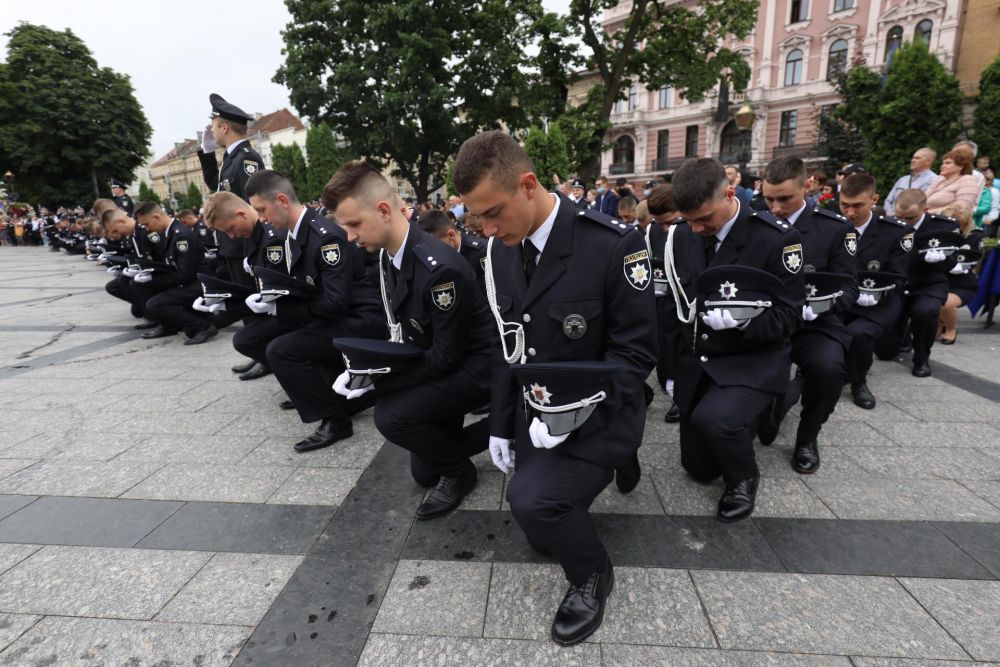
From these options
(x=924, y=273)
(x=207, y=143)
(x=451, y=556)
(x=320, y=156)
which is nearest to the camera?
(x=451, y=556)

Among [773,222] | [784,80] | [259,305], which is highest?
[784,80]

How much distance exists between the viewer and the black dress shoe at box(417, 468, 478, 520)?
279cm

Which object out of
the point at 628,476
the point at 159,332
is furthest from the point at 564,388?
the point at 159,332

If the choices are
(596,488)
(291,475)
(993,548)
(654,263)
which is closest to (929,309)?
(654,263)

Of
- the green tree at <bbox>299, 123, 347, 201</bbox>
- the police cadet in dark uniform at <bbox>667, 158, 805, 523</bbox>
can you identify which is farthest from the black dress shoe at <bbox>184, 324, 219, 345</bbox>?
the green tree at <bbox>299, 123, 347, 201</bbox>

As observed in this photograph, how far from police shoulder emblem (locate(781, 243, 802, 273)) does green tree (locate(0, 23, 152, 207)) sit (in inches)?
1636

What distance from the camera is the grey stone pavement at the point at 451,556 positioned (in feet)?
6.33

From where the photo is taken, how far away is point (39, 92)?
3103 centimetres

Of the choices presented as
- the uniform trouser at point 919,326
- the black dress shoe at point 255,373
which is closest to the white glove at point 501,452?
the black dress shoe at point 255,373

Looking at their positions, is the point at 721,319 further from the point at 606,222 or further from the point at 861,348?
the point at 861,348

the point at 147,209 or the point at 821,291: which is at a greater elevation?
the point at 147,209

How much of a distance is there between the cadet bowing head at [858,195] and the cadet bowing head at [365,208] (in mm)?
3689

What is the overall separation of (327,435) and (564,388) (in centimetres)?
262

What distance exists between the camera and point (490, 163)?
186 centimetres
